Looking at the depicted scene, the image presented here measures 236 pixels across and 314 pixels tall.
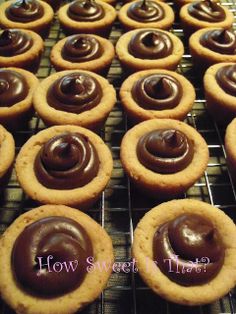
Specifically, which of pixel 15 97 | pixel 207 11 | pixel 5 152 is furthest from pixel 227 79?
pixel 5 152

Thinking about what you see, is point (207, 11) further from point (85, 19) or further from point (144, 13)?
point (85, 19)

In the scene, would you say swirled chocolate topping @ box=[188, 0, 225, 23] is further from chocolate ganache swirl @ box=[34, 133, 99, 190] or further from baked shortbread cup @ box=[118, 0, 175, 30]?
chocolate ganache swirl @ box=[34, 133, 99, 190]

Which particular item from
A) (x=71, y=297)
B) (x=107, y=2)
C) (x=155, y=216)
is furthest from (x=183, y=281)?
(x=107, y=2)

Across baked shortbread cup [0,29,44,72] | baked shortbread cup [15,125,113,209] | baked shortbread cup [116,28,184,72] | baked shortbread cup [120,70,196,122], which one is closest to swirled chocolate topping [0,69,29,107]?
baked shortbread cup [0,29,44,72]

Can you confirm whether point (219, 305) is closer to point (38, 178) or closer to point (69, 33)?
point (38, 178)

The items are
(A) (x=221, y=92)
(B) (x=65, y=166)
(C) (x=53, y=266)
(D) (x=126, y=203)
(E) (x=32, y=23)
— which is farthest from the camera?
(E) (x=32, y=23)

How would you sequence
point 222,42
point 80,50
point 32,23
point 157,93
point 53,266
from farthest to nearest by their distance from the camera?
point 32,23 < point 222,42 < point 80,50 < point 157,93 < point 53,266
